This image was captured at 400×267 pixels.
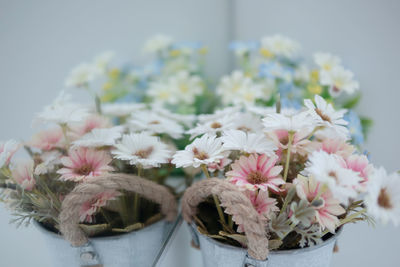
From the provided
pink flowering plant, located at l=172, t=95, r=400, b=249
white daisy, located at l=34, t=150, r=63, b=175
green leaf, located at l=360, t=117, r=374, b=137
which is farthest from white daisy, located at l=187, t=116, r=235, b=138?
green leaf, located at l=360, t=117, r=374, b=137

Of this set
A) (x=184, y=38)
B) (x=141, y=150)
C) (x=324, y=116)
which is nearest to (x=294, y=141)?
(x=324, y=116)

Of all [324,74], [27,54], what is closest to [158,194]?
[324,74]

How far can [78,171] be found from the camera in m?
0.43

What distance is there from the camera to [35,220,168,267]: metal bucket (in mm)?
430

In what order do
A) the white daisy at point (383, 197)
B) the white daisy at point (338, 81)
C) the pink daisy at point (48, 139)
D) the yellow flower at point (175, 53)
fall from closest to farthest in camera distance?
the white daisy at point (383, 197) → the pink daisy at point (48, 139) → the white daisy at point (338, 81) → the yellow flower at point (175, 53)

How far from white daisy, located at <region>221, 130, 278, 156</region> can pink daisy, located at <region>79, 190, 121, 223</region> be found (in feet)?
0.56

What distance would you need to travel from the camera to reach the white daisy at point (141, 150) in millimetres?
417

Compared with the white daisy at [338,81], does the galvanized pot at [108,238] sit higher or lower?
lower

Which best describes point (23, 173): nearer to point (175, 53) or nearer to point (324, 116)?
point (324, 116)

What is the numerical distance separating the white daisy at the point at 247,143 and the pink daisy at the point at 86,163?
0.55ft

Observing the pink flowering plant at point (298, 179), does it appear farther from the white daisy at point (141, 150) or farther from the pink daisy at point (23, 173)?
the pink daisy at point (23, 173)

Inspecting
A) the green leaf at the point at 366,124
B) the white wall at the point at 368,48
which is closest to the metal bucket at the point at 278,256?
the white wall at the point at 368,48

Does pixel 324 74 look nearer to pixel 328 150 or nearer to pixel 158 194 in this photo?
pixel 328 150

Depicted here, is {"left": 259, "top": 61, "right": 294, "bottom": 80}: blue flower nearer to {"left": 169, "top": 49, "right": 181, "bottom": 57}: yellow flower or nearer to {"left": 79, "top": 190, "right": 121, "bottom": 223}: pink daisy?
{"left": 169, "top": 49, "right": 181, "bottom": 57}: yellow flower
